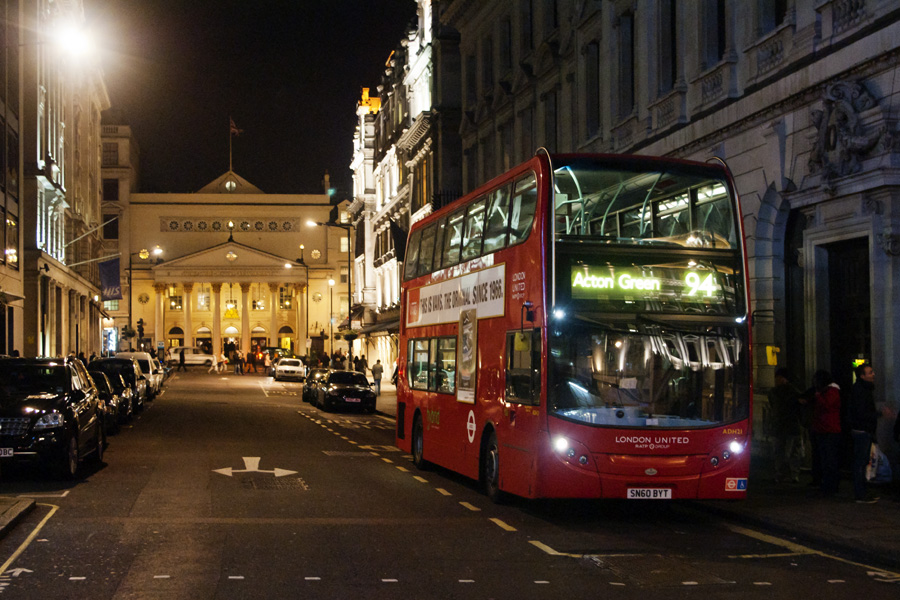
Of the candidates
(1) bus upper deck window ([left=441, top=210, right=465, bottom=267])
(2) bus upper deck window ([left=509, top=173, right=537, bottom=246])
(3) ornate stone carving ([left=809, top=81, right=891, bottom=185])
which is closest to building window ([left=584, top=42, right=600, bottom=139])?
(3) ornate stone carving ([left=809, top=81, right=891, bottom=185])

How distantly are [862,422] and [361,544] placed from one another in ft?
22.1

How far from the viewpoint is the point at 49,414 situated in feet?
51.5

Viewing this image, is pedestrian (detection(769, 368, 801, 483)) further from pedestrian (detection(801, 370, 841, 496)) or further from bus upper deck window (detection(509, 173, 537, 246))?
bus upper deck window (detection(509, 173, 537, 246))

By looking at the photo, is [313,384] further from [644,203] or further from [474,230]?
[644,203]

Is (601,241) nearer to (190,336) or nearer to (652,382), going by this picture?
(652,382)

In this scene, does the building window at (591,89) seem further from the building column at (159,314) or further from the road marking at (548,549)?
the building column at (159,314)

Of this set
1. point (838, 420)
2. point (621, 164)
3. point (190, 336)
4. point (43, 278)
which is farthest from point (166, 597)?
point (190, 336)

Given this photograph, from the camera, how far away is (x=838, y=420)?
14.6 m

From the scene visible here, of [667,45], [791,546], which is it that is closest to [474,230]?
[791,546]

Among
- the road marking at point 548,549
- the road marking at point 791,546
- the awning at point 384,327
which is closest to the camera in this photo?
the road marking at point 791,546

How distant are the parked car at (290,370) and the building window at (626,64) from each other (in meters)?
43.1

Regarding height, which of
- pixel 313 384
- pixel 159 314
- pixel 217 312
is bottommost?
pixel 313 384

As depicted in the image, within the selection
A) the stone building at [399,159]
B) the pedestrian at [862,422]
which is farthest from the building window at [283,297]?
the pedestrian at [862,422]

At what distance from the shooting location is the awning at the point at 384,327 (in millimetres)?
55381
